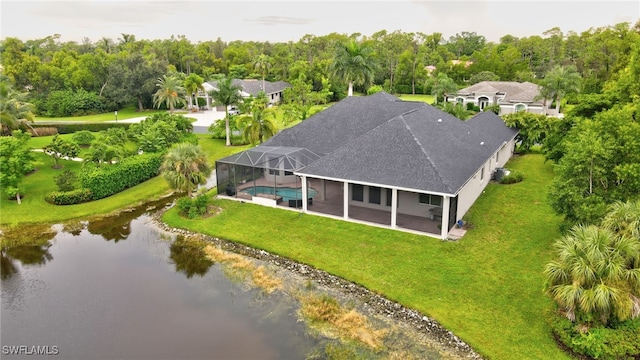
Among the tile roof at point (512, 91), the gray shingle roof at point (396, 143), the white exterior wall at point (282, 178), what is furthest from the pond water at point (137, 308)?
the tile roof at point (512, 91)

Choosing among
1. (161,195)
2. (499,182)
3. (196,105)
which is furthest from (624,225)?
(196,105)

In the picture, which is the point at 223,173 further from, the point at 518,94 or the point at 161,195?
the point at 518,94

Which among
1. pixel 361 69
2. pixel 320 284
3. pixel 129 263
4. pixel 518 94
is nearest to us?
pixel 320 284

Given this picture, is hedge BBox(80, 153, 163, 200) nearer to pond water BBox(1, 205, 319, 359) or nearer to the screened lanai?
pond water BBox(1, 205, 319, 359)

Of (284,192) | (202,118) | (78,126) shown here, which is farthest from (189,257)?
(202,118)

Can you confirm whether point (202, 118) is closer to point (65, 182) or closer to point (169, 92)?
point (169, 92)

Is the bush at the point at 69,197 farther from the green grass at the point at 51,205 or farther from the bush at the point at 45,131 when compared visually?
the bush at the point at 45,131

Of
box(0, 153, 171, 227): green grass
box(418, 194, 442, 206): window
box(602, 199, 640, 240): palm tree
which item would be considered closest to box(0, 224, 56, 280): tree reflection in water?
box(0, 153, 171, 227): green grass

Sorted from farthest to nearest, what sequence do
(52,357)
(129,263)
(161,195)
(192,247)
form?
1. (161,195)
2. (192,247)
3. (129,263)
4. (52,357)
